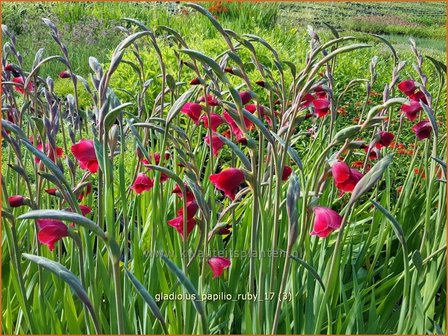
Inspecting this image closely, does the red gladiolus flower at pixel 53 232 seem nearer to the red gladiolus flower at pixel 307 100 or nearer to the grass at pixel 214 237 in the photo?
the grass at pixel 214 237

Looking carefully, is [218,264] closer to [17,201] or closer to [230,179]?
[230,179]

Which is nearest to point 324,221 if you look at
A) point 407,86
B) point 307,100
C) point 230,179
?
point 230,179

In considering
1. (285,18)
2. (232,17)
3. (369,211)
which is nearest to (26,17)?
(232,17)

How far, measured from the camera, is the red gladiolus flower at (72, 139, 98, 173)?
1.46 metres

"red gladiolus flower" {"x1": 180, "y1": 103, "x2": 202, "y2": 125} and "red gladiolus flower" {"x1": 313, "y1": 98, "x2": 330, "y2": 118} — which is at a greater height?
"red gladiolus flower" {"x1": 180, "y1": 103, "x2": 202, "y2": 125}

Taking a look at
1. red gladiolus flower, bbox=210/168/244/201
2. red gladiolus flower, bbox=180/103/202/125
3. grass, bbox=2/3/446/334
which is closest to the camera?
grass, bbox=2/3/446/334

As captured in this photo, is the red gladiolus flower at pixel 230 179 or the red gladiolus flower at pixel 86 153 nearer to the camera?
the red gladiolus flower at pixel 230 179

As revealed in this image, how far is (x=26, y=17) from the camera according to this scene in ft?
22.3

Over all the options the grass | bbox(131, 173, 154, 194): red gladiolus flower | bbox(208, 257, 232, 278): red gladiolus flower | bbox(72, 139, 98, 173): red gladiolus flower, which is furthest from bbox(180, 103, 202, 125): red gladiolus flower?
bbox(208, 257, 232, 278): red gladiolus flower

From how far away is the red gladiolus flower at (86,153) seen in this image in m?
1.46

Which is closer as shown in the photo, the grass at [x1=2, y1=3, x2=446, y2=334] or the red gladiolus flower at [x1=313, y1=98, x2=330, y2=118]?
the grass at [x1=2, y1=3, x2=446, y2=334]

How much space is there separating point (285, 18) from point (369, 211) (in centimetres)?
584

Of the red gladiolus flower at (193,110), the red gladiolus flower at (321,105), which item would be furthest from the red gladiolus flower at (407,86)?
the red gladiolus flower at (193,110)

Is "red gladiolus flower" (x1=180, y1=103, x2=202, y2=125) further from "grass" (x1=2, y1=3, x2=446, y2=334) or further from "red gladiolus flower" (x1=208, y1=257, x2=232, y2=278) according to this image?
"red gladiolus flower" (x1=208, y1=257, x2=232, y2=278)
